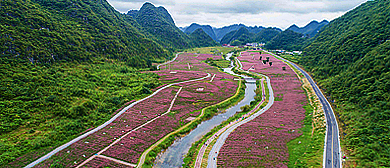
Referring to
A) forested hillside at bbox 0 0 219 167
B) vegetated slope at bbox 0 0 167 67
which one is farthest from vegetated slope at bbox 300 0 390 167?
vegetated slope at bbox 0 0 167 67

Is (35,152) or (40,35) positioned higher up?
(40,35)

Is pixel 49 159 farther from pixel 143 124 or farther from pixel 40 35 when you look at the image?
pixel 40 35

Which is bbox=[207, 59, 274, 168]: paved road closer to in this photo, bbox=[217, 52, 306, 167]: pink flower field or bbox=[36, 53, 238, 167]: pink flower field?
bbox=[217, 52, 306, 167]: pink flower field

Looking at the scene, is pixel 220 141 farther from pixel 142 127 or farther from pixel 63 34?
pixel 63 34

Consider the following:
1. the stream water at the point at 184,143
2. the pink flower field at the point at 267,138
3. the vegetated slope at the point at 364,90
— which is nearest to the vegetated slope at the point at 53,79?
the stream water at the point at 184,143

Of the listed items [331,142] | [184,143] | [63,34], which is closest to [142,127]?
[184,143]

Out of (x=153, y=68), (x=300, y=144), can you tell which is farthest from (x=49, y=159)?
(x=153, y=68)
